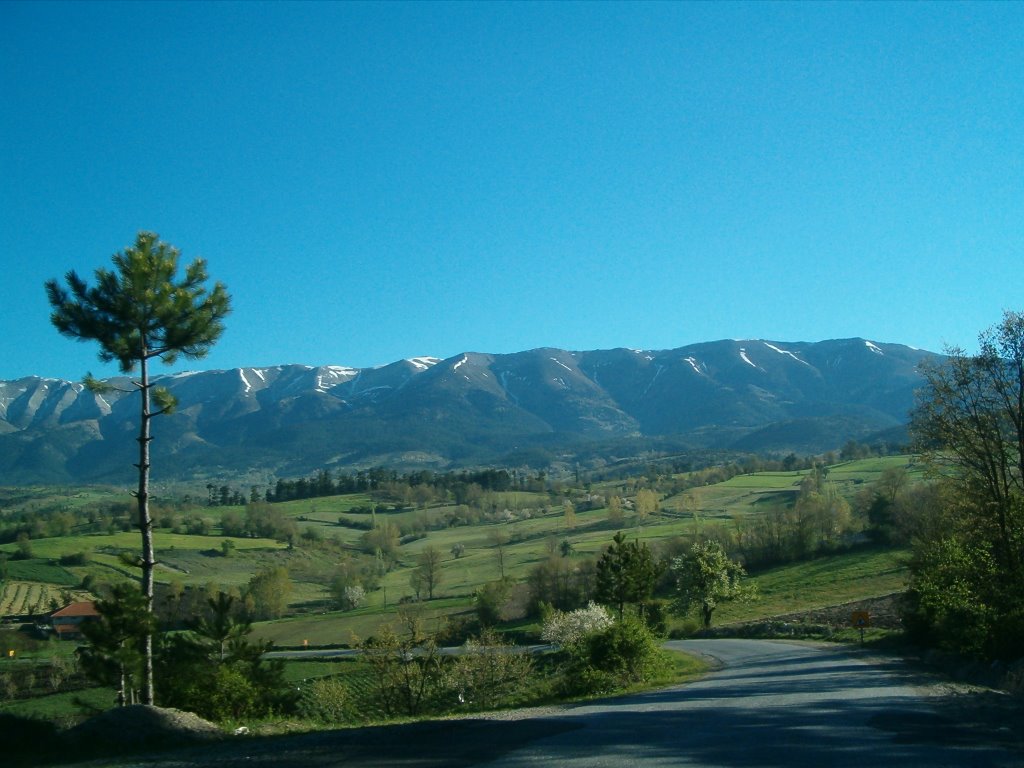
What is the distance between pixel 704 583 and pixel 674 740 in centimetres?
5512

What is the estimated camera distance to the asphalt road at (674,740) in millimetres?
10367

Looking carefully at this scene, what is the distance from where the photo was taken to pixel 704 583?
64.4m

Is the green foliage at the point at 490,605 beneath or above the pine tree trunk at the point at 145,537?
beneath

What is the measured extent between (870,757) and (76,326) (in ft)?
59.1

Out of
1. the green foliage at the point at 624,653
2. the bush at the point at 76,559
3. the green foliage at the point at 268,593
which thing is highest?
the green foliage at the point at 624,653

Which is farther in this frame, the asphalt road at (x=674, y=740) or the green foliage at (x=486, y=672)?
the green foliage at (x=486, y=672)

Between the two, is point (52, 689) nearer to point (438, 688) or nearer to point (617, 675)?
point (438, 688)

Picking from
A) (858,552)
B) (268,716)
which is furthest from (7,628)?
(858,552)

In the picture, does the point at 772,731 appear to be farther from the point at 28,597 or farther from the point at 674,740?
the point at 28,597

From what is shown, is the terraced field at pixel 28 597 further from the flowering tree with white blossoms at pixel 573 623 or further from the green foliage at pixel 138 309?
the green foliage at pixel 138 309

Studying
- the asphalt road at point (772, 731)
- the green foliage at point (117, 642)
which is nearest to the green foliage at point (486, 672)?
the asphalt road at point (772, 731)

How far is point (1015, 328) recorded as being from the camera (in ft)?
82.3

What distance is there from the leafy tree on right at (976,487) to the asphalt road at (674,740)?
5847 mm

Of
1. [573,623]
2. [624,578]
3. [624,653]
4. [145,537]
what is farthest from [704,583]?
[145,537]
